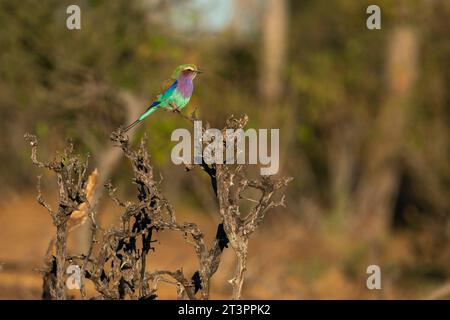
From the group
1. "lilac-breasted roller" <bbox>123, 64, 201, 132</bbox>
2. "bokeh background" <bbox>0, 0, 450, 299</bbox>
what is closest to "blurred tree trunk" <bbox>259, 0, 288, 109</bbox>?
"bokeh background" <bbox>0, 0, 450, 299</bbox>

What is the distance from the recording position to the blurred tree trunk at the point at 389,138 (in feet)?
64.3

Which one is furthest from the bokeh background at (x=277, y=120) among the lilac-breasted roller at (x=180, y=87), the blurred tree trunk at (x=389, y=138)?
the lilac-breasted roller at (x=180, y=87)

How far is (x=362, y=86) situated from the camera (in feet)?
68.8

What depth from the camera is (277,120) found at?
17.9 metres

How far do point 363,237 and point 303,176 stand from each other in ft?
6.08

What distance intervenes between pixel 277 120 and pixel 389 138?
3.03 metres

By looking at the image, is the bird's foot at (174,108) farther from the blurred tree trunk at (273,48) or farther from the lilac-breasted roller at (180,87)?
the blurred tree trunk at (273,48)

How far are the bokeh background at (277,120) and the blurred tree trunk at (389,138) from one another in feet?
0.14

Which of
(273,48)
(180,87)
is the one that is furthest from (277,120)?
(180,87)

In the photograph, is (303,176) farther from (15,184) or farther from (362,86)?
(15,184)

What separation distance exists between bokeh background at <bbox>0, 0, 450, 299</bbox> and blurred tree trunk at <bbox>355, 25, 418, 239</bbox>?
1.6 inches

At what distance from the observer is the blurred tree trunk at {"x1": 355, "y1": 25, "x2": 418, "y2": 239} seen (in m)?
19.6

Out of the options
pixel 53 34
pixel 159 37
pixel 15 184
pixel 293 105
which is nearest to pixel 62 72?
pixel 53 34
